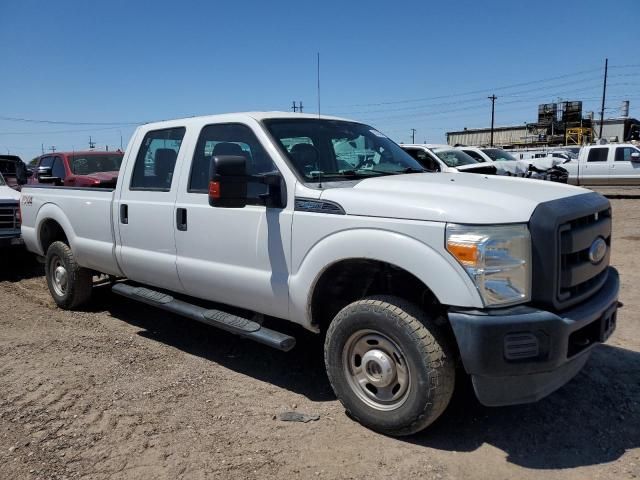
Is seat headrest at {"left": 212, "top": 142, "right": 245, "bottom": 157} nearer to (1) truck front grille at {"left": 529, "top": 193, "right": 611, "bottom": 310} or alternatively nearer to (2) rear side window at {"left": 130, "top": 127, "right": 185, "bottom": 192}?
(2) rear side window at {"left": 130, "top": 127, "right": 185, "bottom": 192}

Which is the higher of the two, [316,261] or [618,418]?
[316,261]

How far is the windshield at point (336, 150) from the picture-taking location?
12.8ft

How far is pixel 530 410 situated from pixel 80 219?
15.1 ft

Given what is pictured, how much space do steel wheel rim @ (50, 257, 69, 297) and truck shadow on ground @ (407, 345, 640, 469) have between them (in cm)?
456

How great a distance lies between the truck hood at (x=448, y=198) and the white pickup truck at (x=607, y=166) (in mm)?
18595

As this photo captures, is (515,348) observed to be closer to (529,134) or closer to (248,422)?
(248,422)

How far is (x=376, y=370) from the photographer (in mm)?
3309

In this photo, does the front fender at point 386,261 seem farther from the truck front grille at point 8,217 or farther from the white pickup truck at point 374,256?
the truck front grille at point 8,217

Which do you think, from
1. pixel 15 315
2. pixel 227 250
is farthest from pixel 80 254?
pixel 227 250

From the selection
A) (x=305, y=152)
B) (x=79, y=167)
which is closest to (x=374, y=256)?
(x=305, y=152)

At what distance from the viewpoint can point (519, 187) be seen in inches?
136

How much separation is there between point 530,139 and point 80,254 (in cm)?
6195

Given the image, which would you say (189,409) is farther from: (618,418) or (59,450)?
(618,418)

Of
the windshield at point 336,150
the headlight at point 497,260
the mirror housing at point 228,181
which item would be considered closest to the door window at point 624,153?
the windshield at point 336,150
